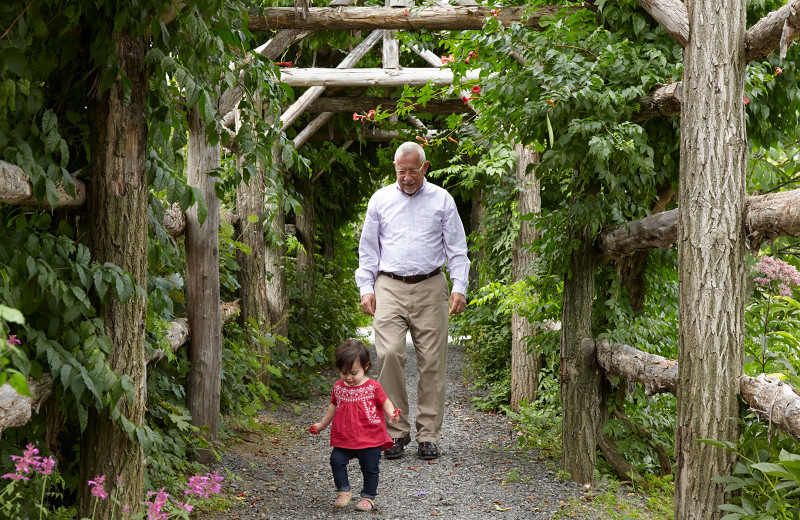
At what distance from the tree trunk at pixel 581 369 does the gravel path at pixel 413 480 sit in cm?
17

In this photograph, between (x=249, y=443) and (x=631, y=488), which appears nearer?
(x=631, y=488)

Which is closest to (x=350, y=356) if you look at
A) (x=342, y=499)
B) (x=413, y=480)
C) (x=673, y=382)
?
(x=342, y=499)

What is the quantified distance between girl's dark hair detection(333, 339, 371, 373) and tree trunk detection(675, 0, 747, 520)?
162 cm

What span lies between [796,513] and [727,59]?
168 centimetres

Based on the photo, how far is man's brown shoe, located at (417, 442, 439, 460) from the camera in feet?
16.2

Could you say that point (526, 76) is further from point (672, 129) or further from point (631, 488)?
point (631, 488)

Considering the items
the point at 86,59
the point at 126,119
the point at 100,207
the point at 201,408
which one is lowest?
the point at 201,408

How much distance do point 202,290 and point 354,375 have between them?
1381mm

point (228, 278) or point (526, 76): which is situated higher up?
point (526, 76)

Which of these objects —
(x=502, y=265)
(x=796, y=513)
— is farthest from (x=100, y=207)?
(x=502, y=265)

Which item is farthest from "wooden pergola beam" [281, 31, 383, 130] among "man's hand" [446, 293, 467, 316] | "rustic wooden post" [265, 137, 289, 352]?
"man's hand" [446, 293, 467, 316]

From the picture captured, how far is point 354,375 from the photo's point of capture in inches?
154

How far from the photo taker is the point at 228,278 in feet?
17.3

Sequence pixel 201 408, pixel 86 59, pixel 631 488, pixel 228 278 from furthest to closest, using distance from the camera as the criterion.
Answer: pixel 228 278 < pixel 201 408 < pixel 631 488 < pixel 86 59
